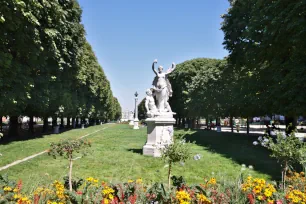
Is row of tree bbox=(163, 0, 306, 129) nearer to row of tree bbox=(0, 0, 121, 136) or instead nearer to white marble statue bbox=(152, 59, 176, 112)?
white marble statue bbox=(152, 59, 176, 112)

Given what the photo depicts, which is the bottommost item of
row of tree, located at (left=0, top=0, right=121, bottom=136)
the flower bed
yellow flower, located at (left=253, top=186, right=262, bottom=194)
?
the flower bed

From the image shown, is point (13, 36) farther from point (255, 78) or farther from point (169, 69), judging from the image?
point (255, 78)

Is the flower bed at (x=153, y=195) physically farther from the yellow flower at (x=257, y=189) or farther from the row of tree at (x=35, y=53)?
the row of tree at (x=35, y=53)

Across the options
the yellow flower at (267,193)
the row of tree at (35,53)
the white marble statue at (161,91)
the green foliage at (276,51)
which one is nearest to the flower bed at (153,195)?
the yellow flower at (267,193)

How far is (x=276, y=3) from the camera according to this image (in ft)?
45.6

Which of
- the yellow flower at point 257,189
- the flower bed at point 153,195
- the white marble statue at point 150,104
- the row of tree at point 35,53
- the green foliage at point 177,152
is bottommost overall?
the flower bed at point 153,195

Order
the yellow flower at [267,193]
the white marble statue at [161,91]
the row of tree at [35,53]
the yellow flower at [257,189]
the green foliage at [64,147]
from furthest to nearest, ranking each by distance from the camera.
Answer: the white marble statue at [161,91], the row of tree at [35,53], the green foliage at [64,147], the yellow flower at [257,189], the yellow flower at [267,193]

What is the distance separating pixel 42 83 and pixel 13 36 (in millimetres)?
5833

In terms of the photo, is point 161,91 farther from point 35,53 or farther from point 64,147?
point 35,53

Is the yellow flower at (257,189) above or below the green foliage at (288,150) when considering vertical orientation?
below

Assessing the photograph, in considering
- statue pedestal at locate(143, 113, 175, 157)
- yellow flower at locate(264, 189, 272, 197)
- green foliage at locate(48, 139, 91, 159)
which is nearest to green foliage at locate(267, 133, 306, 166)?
yellow flower at locate(264, 189, 272, 197)

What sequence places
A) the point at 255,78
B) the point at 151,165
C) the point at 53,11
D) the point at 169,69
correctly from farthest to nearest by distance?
the point at 255,78, the point at 53,11, the point at 169,69, the point at 151,165

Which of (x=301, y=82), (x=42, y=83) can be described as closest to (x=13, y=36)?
(x=42, y=83)

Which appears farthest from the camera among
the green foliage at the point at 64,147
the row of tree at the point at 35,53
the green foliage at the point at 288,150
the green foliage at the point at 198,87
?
the green foliage at the point at 198,87
